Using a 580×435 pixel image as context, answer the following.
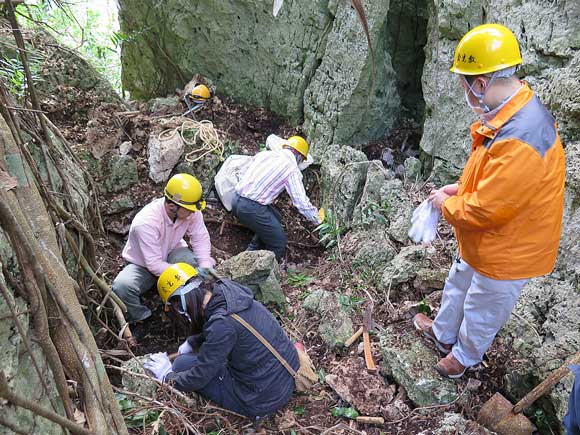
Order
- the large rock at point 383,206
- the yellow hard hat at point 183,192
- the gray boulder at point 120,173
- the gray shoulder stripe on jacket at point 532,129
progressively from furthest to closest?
the gray boulder at point 120,173, the large rock at point 383,206, the yellow hard hat at point 183,192, the gray shoulder stripe on jacket at point 532,129

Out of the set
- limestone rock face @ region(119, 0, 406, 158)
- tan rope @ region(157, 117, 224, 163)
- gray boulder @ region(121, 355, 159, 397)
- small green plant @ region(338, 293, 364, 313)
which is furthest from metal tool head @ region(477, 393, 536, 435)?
tan rope @ region(157, 117, 224, 163)

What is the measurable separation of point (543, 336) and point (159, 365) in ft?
8.44

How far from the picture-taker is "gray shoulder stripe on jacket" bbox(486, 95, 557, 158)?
214 cm

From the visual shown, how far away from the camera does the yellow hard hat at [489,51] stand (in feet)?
7.26

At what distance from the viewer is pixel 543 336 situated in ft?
9.35

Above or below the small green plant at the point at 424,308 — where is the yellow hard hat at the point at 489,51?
above

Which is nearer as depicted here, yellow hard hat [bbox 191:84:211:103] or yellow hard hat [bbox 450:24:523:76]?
yellow hard hat [bbox 450:24:523:76]

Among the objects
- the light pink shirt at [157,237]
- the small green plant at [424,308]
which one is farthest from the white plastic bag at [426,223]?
the light pink shirt at [157,237]

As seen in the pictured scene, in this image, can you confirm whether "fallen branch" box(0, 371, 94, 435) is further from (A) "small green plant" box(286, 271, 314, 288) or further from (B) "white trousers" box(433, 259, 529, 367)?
(A) "small green plant" box(286, 271, 314, 288)

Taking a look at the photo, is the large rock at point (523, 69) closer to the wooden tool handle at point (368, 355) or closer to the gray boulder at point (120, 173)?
the wooden tool handle at point (368, 355)

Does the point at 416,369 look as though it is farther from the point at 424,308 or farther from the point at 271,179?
the point at 271,179

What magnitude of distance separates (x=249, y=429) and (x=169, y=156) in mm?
3271

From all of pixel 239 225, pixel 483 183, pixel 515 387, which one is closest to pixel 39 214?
pixel 483 183

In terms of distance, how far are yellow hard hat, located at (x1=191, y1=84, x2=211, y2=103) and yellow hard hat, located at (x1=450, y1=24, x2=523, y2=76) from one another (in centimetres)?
457
